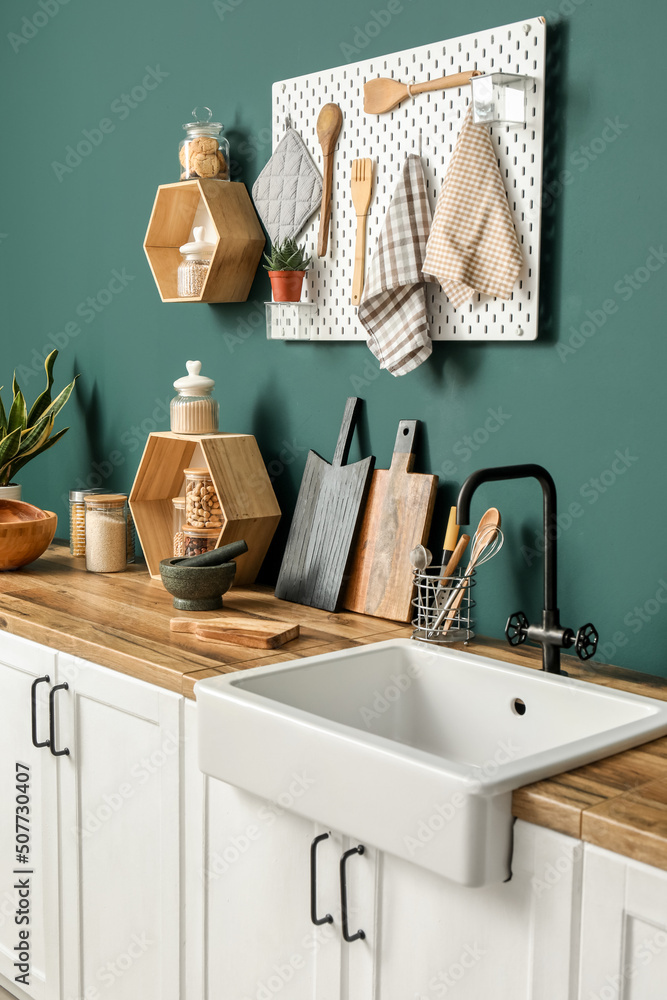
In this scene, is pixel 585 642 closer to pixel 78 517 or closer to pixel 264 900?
pixel 264 900

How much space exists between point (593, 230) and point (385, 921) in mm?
1188

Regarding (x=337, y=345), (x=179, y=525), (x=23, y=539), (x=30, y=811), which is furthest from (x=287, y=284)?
(x=30, y=811)

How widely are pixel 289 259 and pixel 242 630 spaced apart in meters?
0.85

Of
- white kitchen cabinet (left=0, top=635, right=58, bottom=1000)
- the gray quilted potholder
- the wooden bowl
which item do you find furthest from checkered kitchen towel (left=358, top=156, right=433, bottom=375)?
the wooden bowl

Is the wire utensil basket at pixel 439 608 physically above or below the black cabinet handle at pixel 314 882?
above

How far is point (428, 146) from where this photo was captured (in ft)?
6.62

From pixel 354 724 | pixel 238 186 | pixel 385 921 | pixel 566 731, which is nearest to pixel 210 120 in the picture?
pixel 238 186

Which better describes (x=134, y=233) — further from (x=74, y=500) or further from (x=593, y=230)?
(x=593, y=230)

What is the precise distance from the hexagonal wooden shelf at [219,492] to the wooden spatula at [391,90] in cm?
78

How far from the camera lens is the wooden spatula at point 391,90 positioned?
1.96m

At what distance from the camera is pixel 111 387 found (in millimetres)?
2928

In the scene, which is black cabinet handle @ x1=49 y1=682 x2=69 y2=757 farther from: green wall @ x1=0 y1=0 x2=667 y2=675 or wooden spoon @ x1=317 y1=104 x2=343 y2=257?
wooden spoon @ x1=317 y1=104 x2=343 y2=257

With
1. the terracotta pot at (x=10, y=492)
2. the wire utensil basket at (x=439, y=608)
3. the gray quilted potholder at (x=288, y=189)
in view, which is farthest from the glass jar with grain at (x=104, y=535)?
the wire utensil basket at (x=439, y=608)

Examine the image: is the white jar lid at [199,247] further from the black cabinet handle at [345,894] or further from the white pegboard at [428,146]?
the black cabinet handle at [345,894]
